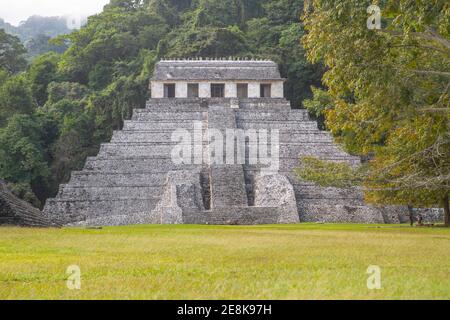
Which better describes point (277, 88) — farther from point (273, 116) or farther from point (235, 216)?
point (235, 216)

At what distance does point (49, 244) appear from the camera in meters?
13.6

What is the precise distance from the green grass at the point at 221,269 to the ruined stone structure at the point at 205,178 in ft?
44.8

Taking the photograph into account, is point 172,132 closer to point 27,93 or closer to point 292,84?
point 27,93

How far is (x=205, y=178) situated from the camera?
3188 cm

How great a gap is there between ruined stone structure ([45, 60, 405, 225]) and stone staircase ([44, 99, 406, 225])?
42 millimetres

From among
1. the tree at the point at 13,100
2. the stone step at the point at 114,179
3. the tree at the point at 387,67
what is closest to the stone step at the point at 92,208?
the stone step at the point at 114,179

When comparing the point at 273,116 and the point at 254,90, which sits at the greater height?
the point at 254,90

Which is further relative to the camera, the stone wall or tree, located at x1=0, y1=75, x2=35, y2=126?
the stone wall

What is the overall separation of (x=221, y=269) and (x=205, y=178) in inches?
898

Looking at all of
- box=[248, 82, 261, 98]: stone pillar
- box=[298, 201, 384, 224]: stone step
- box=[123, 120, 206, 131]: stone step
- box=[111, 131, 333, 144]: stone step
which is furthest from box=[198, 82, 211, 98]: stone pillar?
box=[298, 201, 384, 224]: stone step

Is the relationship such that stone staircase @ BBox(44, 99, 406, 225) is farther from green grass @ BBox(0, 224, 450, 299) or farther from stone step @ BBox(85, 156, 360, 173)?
green grass @ BBox(0, 224, 450, 299)

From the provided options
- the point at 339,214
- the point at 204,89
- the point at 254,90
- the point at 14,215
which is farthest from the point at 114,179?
the point at 254,90

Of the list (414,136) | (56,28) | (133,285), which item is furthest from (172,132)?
(56,28)

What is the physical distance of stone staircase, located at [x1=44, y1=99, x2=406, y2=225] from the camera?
28.1 metres
